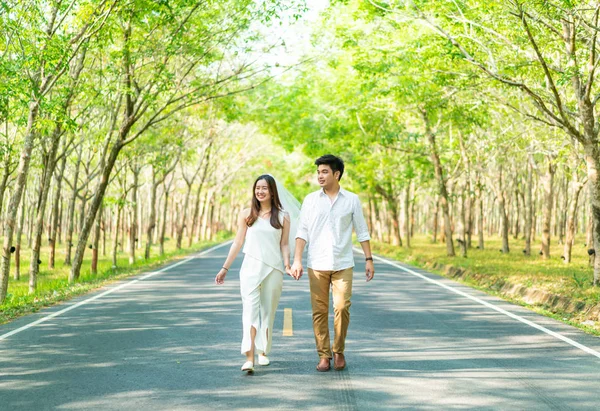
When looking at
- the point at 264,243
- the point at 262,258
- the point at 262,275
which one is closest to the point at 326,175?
the point at 264,243

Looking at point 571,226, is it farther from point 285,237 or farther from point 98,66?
point 285,237

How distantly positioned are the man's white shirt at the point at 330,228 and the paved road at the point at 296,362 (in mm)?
1070

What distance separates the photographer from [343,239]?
7.17 metres

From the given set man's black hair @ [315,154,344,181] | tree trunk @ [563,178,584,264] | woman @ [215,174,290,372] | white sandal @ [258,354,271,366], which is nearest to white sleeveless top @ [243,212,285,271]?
woman @ [215,174,290,372]

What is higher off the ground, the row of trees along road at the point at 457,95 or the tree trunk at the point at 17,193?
the row of trees along road at the point at 457,95

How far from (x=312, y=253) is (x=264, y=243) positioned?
486 mm

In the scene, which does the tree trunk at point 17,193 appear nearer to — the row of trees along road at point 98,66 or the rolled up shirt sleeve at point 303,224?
the row of trees along road at point 98,66

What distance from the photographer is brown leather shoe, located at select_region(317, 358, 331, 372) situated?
698cm

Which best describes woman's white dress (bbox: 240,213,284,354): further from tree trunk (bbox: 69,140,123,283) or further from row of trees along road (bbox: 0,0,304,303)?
tree trunk (bbox: 69,140,123,283)

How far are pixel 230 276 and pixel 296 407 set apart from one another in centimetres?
1324

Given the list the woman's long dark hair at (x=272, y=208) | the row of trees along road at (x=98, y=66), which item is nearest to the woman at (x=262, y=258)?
the woman's long dark hair at (x=272, y=208)

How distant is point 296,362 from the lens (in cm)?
746

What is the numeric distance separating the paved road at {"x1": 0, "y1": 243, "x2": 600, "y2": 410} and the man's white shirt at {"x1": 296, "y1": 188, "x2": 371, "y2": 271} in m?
1.07

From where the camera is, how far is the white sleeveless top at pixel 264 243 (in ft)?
23.5
